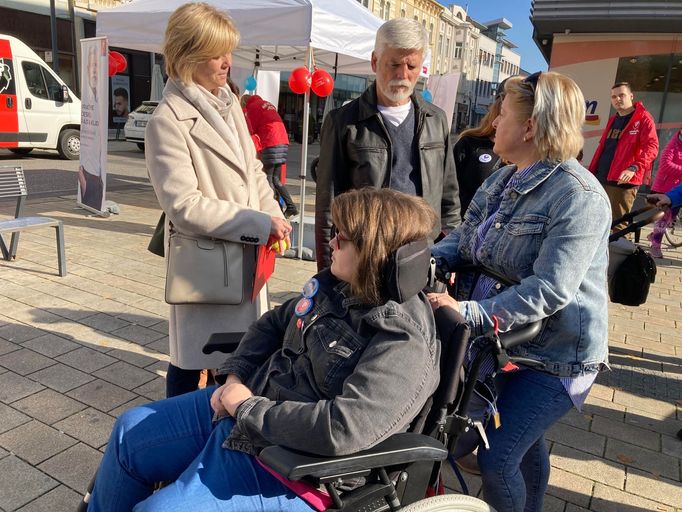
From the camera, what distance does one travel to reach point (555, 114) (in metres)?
1.67

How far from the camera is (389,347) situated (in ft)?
4.85

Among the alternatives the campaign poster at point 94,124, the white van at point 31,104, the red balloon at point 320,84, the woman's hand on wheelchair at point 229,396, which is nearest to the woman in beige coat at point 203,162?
the woman's hand on wheelchair at point 229,396

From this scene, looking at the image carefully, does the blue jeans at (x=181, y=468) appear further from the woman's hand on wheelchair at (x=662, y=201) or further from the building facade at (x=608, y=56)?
the building facade at (x=608, y=56)

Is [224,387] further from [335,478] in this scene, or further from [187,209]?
[187,209]

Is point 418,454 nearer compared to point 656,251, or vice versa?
point 418,454

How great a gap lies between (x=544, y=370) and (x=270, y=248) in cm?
126

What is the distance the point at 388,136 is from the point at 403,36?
46cm

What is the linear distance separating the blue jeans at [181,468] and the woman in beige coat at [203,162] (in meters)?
0.46

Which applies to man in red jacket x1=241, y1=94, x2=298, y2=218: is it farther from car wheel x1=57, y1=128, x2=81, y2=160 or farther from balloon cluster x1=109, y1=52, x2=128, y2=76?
car wheel x1=57, y1=128, x2=81, y2=160

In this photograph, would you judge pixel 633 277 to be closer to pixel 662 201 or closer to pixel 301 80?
pixel 662 201

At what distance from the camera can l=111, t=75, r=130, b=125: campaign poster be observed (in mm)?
23328

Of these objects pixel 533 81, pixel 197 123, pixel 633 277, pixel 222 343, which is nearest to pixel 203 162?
pixel 197 123

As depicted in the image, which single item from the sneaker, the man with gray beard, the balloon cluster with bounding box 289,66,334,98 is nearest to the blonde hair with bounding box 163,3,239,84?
the man with gray beard

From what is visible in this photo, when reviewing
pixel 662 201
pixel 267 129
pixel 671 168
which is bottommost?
pixel 662 201
